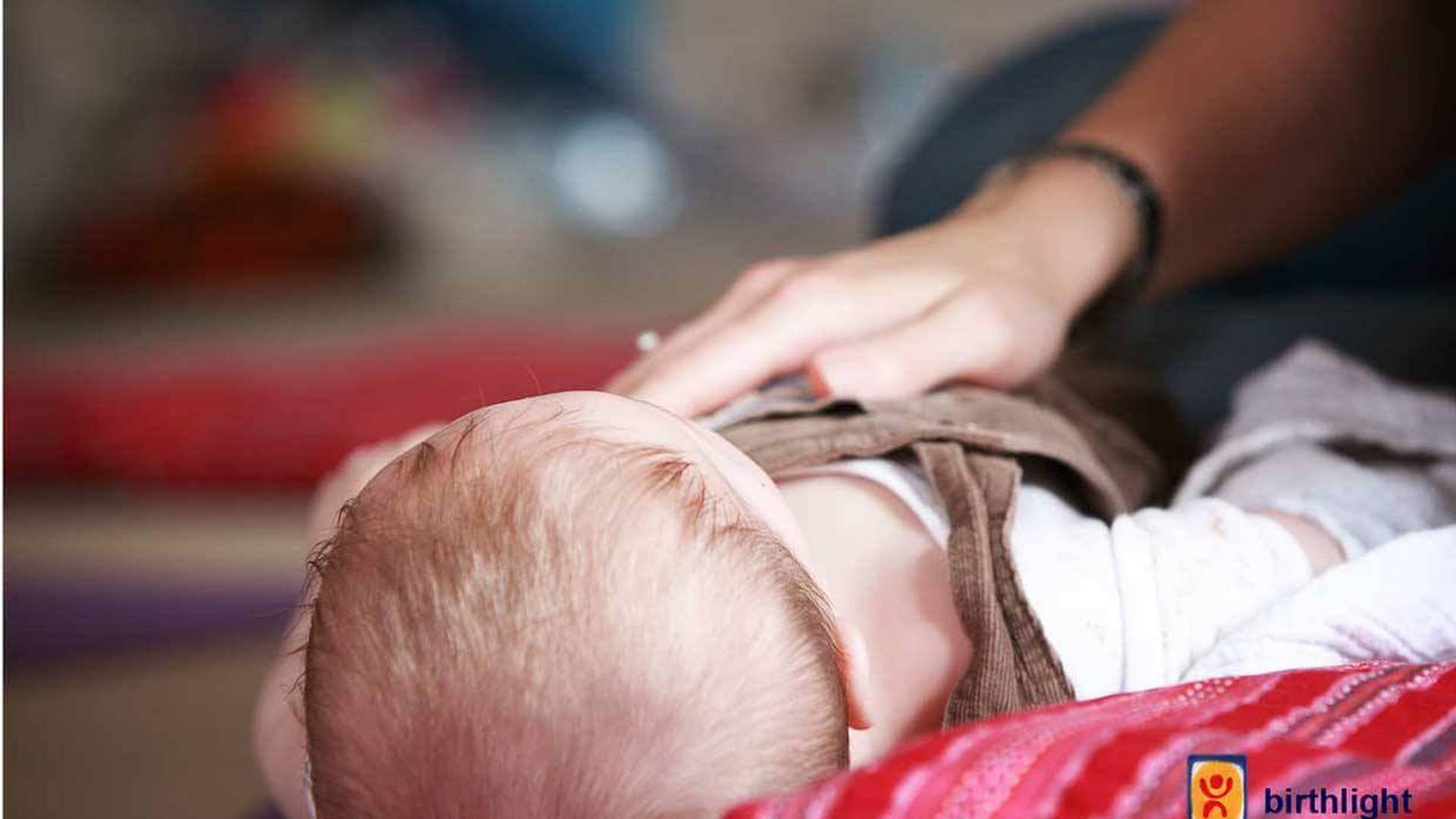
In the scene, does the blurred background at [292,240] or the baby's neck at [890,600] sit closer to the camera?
the baby's neck at [890,600]

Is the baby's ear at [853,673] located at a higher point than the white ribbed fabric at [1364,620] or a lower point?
higher

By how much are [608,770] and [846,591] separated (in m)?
0.20

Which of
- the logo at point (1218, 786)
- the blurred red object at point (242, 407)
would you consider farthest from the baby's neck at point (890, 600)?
the blurred red object at point (242, 407)

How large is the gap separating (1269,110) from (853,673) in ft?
2.35

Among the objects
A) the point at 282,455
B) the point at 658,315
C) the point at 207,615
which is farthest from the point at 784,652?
the point at 658,315

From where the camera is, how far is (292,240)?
10.2 ft

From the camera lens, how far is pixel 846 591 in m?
0.63

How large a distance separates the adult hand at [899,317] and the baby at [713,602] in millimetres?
38

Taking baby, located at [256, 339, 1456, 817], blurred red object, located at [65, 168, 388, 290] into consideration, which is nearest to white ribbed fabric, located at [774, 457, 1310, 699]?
baby, located at [256, 339, 1456, 817]

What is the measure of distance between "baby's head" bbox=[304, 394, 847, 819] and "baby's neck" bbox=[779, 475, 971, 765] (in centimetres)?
11

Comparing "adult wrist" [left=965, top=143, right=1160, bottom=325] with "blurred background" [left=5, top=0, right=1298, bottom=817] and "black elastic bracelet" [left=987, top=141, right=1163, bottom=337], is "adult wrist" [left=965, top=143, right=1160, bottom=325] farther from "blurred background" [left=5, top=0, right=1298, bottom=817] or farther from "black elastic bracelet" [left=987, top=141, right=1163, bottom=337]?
"blurred background" [left=5, top=0, right=1298, bottom=817]

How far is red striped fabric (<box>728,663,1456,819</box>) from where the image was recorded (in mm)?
369

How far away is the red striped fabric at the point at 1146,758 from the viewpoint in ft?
1.21

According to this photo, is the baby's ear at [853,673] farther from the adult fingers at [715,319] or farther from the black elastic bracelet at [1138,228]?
the black elastic bracelet at [1138,228]
